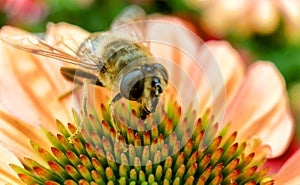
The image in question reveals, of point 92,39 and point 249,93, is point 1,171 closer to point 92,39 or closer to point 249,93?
point 92,39

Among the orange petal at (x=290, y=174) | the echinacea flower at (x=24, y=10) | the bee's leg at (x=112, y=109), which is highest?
the echinacea flower at (x=24, y=10)

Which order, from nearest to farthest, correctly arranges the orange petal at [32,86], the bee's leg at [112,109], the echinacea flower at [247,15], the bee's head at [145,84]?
the bee's head at [145,84]
the bee's leg at [112,109]
the orange petal at [32,86]
the echinacea flower at [247,15]

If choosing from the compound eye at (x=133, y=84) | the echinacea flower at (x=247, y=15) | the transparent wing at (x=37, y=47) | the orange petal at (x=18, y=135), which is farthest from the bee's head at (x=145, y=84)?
the echinacea flower at (x=247, y=15)

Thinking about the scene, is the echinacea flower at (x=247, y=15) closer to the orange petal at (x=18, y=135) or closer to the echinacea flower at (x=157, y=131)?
the echinacea flower at (x=157, y=131)

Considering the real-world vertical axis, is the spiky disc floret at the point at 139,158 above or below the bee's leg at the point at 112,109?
below

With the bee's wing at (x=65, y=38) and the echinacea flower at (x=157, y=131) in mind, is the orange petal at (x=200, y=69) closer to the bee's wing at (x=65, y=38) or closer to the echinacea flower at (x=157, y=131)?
the echinacea flower at (x=157, y=131)

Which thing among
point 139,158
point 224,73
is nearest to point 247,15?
point 224,73

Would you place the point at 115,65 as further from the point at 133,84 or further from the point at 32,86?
the point at 32,86

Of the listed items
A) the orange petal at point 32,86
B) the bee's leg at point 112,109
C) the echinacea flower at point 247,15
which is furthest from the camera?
the echinacea flower at point 247,15

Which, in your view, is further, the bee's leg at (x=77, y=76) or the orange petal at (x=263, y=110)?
the orange petal at (x=263, y=110)
